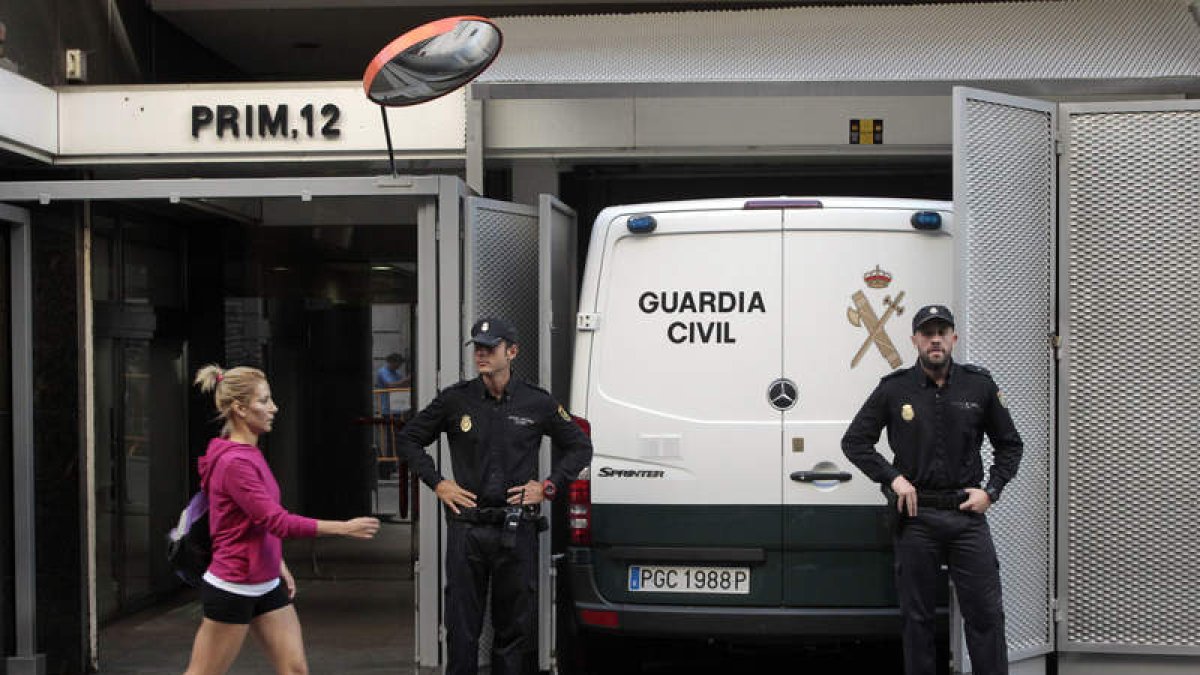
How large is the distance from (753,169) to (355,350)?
3239 mm

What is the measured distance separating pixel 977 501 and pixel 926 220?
1.25 metres

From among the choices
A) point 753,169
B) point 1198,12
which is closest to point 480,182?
point 753,169

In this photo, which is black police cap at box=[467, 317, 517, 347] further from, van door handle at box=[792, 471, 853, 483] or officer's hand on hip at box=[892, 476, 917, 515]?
officer's hand on hip at box=[892, 476, 917, 515]

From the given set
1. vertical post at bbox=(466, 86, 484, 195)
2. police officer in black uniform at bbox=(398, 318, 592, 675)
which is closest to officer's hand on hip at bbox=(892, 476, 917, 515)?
police officer in black uniform at bbox=(398, 318, 592, 675)

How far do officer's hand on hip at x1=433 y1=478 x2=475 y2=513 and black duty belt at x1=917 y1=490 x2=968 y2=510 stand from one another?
71.4 inches

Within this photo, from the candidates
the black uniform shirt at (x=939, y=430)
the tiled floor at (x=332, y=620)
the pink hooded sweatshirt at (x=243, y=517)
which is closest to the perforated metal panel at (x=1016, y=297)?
the black uniform shirt at (x=939, y=430)

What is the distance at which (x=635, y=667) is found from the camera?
26.2ft

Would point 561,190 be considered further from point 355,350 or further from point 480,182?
point 355,350

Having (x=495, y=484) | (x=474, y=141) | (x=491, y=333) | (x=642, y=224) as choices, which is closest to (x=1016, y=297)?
(x=642, y=224)

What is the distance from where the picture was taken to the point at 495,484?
649 centimetres

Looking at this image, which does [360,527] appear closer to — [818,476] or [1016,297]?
[818,476]

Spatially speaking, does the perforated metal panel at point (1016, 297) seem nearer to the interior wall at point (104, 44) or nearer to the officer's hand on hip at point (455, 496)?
the officer's hand on hip at point (455, 496)

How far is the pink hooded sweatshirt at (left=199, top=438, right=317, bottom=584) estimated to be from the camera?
5.39m

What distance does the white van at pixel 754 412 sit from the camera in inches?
265
